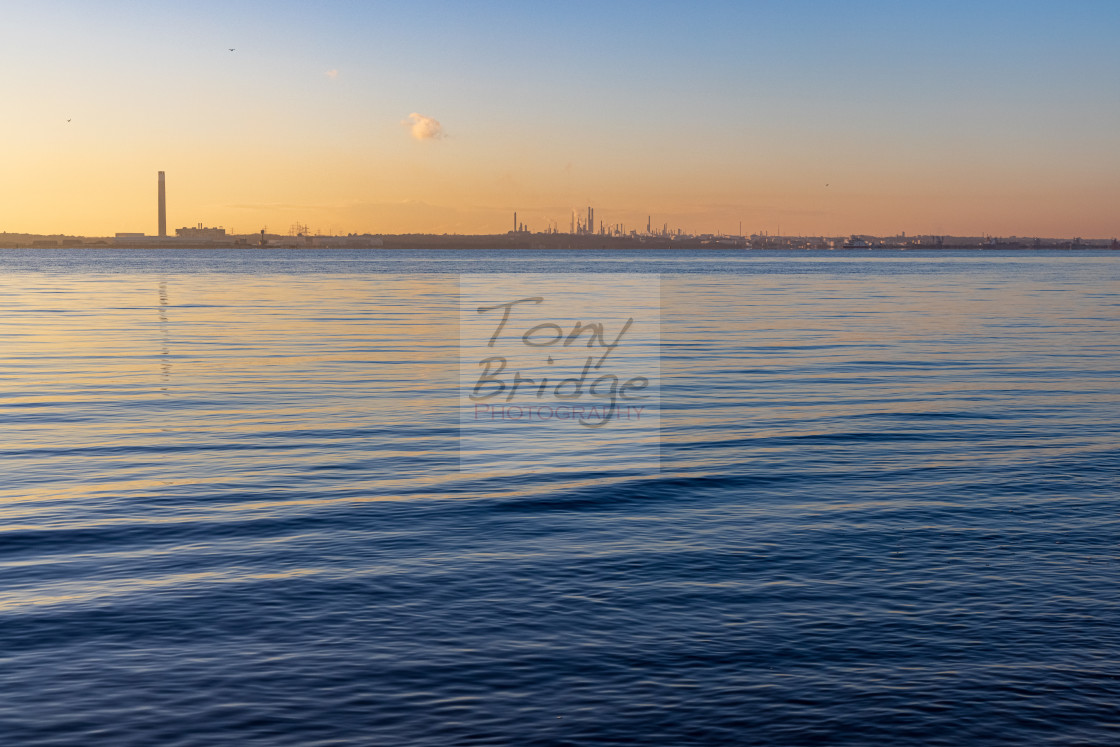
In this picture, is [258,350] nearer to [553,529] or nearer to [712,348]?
[712,348]

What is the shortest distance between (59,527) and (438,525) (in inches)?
220

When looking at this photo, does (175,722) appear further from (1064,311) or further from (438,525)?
(1064,311)

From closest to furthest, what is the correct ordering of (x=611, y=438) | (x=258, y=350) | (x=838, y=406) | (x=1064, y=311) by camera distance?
(x=611, y=438) → (x=838, y=406) → (x=258, y=350) → (x=1064, y=311)

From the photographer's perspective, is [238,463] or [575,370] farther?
[575,370]

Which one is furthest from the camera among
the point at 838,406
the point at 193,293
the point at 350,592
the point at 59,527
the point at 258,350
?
the point at 193,293

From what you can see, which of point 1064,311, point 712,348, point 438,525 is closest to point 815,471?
point 438,525

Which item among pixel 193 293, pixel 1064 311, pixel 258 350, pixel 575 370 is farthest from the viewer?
pixel 193 293

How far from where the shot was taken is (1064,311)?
71.4 m

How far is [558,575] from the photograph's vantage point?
46.1ft

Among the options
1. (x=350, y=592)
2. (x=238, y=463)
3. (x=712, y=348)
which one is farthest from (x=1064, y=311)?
(x=350, y=592)

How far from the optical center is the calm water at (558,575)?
9930 mm

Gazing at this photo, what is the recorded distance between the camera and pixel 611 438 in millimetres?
25484

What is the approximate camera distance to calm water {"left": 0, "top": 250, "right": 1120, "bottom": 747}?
9.93m

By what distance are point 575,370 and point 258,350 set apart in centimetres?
1427
